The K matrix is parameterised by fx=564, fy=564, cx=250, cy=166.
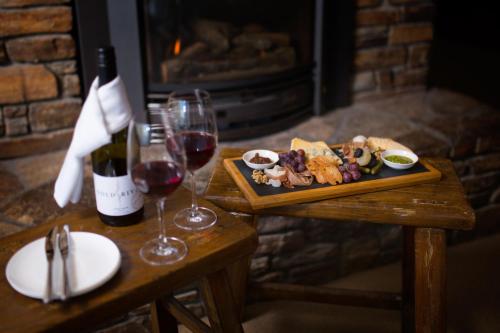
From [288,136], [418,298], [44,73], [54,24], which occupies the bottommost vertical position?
[418,298]

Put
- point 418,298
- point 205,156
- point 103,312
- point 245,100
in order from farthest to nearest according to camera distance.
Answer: point 245,100, point 418,298, point 205,156, point 103,312

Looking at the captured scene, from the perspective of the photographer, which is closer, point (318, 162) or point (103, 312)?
point (103, 312)

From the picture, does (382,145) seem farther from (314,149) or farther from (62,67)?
(62,67)

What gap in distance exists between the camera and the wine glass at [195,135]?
3.01ft

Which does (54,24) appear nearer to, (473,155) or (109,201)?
(109,201)

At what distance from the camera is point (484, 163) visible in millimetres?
1893

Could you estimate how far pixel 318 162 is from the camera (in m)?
1.13

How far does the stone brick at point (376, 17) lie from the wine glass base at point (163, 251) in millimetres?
1352

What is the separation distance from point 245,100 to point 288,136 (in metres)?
0.19

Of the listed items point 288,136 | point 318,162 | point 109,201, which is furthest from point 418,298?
point 288,136

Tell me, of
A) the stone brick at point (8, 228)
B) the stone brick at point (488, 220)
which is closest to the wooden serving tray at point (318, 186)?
the stone brick at point (8, 228)

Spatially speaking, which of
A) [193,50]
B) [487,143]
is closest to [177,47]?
[193,50]

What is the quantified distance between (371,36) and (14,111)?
1232 millimetres

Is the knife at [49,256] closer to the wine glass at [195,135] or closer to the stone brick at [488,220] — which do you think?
the wine glass at [195,135]
